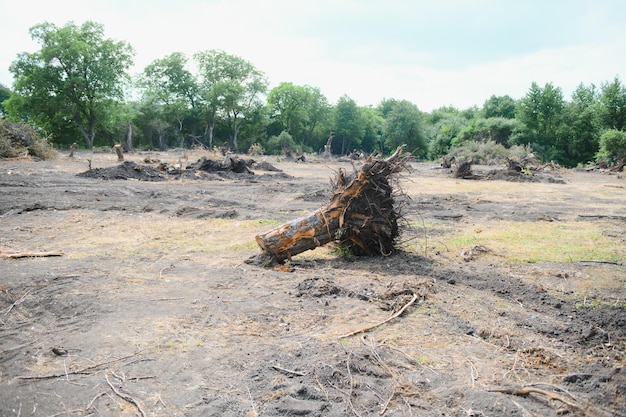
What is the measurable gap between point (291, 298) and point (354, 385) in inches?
79.1

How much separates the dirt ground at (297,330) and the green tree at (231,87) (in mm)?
48778

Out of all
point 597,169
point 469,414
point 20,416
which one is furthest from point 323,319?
point 597,169

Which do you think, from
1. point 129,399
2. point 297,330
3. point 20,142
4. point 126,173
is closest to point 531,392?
point 297,330

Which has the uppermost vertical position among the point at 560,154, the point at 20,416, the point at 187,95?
the point at 187,95

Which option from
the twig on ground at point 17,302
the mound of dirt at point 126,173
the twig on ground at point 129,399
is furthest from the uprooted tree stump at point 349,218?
the mound of dirt at point 126,173

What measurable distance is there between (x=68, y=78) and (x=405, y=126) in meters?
38.8

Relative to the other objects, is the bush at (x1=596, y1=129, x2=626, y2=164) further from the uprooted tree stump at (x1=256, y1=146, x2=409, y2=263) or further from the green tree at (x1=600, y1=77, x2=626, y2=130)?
the uprooted tree stump at (x1=256, y1=146, x2=409, y2=263)

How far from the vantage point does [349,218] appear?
6801 millimetres

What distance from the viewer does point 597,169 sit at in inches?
1412

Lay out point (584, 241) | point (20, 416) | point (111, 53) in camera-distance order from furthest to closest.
Answer: point (111, 53) < point (584, 241) < point (20, 416)

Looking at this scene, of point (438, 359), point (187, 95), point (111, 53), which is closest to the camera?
point (438, 359)

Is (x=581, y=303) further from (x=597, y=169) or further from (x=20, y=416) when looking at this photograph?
(x=597, y=169)

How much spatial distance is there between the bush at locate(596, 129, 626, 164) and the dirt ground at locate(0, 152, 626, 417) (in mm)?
33560

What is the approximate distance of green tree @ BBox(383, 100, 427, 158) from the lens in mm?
59875
